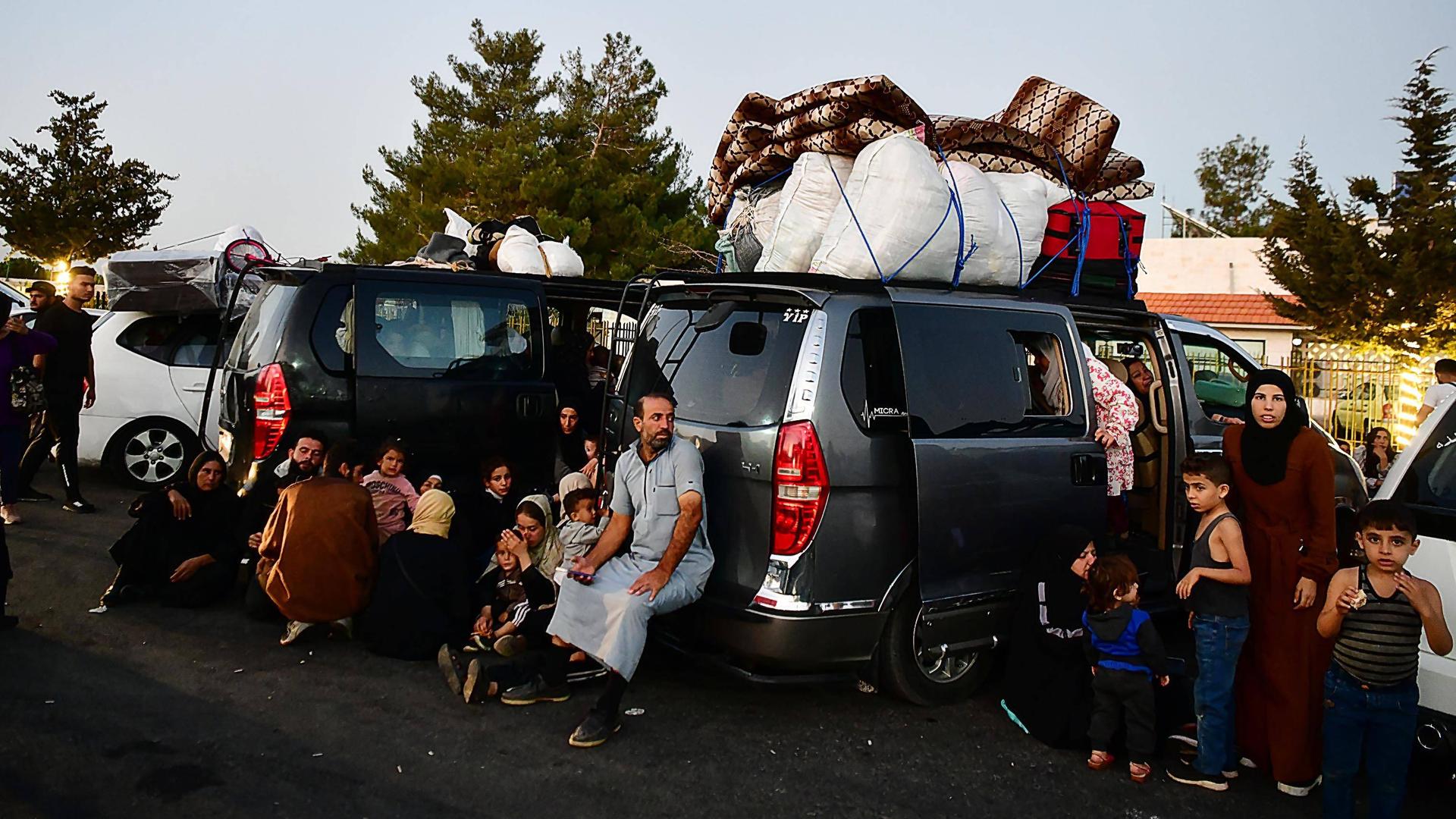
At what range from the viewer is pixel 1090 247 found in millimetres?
5699

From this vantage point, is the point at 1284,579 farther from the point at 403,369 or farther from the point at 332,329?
the point at 332,329

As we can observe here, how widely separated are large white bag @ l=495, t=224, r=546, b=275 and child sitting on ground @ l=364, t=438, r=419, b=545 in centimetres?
232

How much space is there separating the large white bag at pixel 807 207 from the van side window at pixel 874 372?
91 centimetres

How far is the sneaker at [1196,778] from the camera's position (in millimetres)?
4113

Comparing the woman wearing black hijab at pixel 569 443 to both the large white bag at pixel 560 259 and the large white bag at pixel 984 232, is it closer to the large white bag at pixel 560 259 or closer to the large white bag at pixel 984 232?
the large white bag at pixel 560 259

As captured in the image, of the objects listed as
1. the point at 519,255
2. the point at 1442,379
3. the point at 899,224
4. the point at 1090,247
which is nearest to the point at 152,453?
the point at 519,255

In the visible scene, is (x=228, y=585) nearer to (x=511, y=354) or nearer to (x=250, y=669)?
(x=250, y=669)

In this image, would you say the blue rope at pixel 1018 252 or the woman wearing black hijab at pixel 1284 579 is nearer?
the woman wearing black hijab at pixel 1284 579

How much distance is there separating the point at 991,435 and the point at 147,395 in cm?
741

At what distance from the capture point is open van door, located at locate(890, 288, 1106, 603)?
4469 mm

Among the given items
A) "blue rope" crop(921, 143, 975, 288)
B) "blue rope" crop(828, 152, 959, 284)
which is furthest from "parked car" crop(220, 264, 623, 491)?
"blue rope" crop(921, 143, 975, 288)

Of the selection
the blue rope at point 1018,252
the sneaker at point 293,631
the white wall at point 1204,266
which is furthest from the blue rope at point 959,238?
the white wall at point 1204,266

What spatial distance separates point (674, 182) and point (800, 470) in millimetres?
22229

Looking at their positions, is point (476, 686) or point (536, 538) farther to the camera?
point (536, 538)
